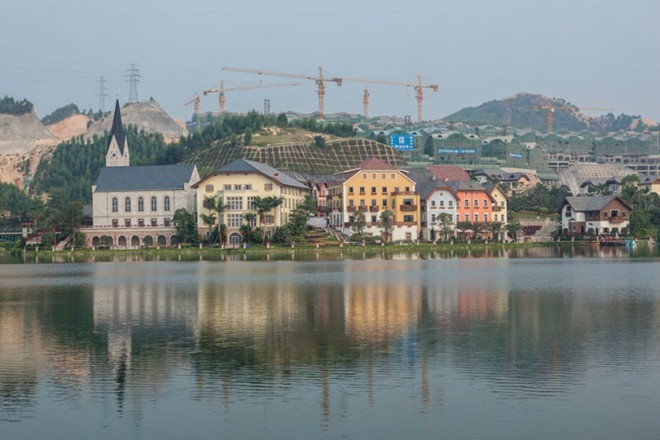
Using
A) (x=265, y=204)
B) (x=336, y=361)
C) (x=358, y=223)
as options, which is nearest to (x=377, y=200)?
(x=358, y=223)

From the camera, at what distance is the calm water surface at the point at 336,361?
2152cm

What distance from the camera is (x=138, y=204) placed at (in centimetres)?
12900

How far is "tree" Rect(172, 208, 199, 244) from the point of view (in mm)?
119312

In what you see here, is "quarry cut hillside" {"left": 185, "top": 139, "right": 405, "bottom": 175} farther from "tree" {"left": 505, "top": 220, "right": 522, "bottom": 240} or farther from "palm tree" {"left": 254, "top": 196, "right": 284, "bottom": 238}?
"tree" {"left": 505, "top": 220, "right": 522, "bottom": 240}

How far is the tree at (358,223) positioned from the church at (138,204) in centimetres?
2388

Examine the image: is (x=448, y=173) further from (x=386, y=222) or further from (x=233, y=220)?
(x=233, y=220)

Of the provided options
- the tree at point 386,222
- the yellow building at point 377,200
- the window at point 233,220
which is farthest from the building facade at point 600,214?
the window at point 233,220

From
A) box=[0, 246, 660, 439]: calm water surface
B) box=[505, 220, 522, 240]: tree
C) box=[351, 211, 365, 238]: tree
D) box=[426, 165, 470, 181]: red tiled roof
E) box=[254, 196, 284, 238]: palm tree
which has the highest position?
box=[426, 165, 470, 181]: red tiled roof

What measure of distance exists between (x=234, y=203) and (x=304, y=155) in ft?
169

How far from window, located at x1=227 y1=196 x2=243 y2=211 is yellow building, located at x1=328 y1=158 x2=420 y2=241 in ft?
45.6

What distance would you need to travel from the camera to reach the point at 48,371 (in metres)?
28.4

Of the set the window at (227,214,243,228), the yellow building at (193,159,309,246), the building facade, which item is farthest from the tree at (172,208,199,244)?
the building facade

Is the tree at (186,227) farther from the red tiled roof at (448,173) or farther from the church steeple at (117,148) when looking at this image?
the red tiled roof at (448,173)

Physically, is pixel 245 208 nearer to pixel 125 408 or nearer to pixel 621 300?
pixel 621 300
